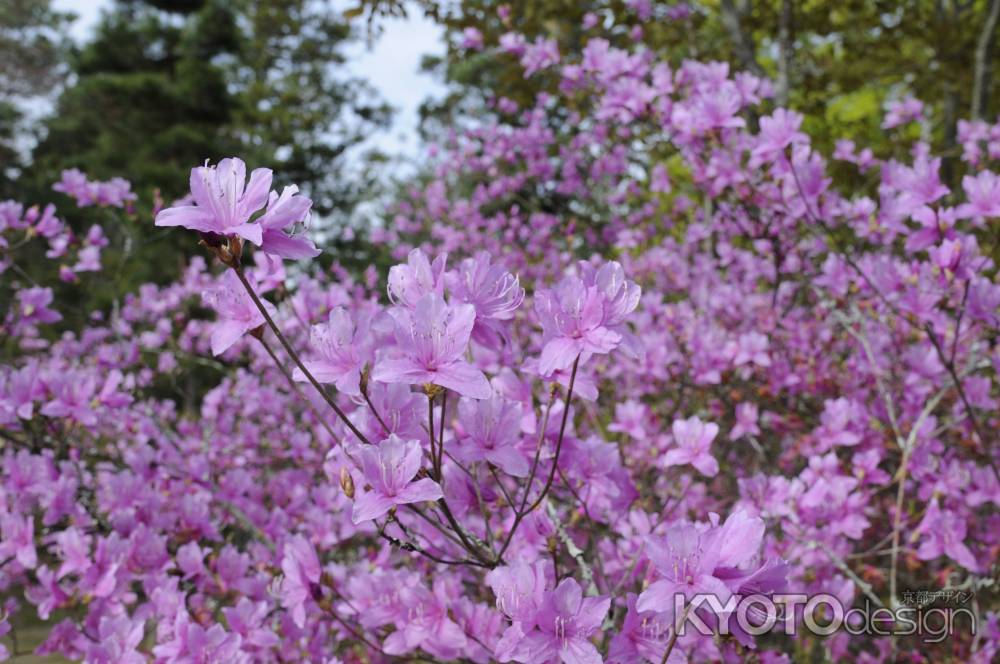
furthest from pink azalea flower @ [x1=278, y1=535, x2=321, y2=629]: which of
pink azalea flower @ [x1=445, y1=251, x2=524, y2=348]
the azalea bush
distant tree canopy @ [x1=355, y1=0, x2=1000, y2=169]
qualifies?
distant tree canopy @ [x1=355, y1=0, x2=1000, y2=169]

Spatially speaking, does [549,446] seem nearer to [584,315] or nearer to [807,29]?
[584,315]

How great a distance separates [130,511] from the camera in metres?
2.01

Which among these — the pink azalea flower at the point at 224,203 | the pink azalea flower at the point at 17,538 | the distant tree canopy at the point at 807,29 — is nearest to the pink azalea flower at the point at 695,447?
the pink azalea flower at the point at 224,203

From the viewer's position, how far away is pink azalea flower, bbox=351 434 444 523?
3.23ft

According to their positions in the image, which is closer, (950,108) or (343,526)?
(343,526)

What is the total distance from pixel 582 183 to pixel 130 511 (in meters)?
5.53

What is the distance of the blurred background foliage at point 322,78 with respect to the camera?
482cm

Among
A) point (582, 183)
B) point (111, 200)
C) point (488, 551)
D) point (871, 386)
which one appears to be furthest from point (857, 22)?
point (488, 551)

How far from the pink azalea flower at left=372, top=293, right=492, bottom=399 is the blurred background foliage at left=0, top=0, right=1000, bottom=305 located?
2909 mm

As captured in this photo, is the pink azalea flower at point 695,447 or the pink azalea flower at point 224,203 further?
the pink azalea flower at point 695,447

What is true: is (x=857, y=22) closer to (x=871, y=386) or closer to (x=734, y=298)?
(x=734, y=298)

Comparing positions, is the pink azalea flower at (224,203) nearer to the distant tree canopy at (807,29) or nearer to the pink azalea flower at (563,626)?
the pink azalea flower at (563,626)

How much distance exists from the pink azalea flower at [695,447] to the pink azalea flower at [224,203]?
1.16 m

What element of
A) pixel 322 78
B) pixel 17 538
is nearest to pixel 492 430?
pixel 17 538
